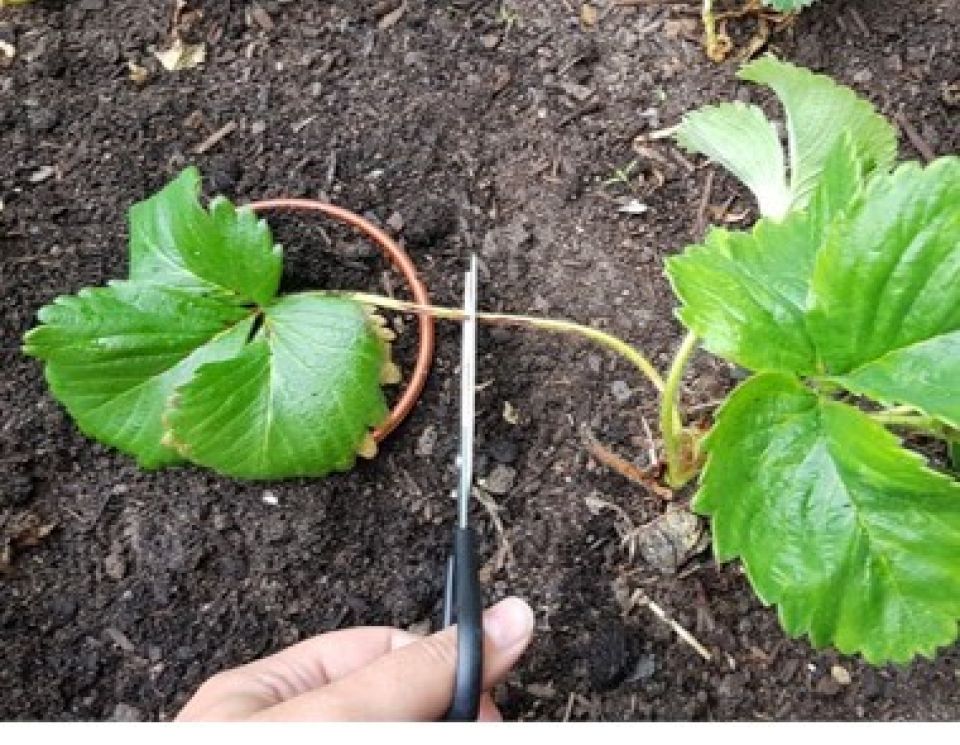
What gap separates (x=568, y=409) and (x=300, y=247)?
33 cm

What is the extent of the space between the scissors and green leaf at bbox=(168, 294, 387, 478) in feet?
0.30

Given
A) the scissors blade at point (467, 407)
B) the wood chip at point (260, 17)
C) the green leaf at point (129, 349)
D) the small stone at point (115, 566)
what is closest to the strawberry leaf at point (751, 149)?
the scissors blade at point (467, 407)

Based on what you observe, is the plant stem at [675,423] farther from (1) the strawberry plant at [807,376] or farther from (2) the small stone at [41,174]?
(2) the small stone at [41,174]

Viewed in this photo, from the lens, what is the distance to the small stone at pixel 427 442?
50.7 inches

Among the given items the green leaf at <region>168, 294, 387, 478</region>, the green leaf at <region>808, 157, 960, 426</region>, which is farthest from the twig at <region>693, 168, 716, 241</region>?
the green leaf at <region>808, 157, 960, 426</region>

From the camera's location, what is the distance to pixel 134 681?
1211 mm

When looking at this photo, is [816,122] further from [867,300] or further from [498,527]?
[498,527]

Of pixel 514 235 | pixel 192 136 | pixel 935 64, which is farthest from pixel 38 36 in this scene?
pixel 935 64

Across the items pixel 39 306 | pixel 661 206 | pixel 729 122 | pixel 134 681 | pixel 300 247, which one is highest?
pixel 729 122

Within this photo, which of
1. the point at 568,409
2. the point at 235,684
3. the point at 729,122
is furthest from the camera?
the point at 568,409

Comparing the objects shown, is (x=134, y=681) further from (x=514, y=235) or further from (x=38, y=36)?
(x=38, y=36)

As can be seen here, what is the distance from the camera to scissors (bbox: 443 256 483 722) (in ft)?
3.08

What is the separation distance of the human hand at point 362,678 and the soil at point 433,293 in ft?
0.55

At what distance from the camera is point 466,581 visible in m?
1.07
